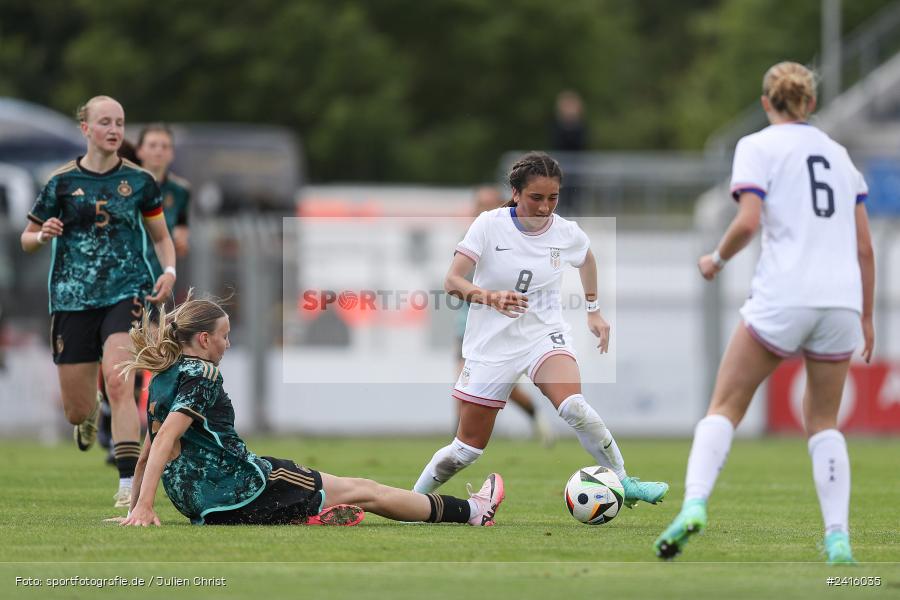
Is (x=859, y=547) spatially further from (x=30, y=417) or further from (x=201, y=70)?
(x=201, y=70)

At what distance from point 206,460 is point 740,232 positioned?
2.98 m

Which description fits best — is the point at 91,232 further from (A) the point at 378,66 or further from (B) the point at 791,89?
(A) the point at 378,66

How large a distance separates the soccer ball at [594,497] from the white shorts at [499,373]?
24.3 inches

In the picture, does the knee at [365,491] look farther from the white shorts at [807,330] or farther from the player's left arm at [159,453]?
the white shorts at [807,330]

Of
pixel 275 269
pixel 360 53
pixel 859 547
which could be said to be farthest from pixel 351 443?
pixel 360 53

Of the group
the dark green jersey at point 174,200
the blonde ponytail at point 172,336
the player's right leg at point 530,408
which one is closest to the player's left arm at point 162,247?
the blonde ponytail at point 172,336

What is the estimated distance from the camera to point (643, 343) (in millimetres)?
20312

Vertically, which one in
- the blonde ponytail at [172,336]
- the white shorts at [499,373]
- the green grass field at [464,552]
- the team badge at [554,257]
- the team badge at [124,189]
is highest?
the team badge at [124,189]

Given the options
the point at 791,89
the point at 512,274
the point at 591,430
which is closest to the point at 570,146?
the point at 512,274

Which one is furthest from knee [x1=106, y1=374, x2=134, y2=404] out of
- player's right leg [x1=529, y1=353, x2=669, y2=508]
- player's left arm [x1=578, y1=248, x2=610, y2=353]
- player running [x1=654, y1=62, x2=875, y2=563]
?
player running [x1=654, y1=62, x2=875, y2=563]

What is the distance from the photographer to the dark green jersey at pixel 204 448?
816cm

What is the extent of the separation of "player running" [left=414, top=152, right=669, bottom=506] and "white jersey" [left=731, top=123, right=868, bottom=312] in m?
1.89

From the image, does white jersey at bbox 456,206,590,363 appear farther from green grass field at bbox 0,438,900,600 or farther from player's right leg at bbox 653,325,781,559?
player's right leg at bbox 653,325,781,559

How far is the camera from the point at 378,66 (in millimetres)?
42094
